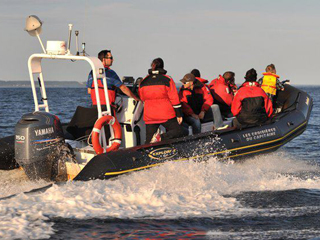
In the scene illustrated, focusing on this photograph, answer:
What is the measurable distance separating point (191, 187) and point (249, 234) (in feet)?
4.22

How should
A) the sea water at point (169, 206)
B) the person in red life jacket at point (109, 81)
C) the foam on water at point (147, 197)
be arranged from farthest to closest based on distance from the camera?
the person in red life jacket at point (109, 81)
the foam on water at point (147, 197)
the sea water at point (169, 206)

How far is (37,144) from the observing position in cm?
501

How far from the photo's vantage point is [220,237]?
13.2 feet

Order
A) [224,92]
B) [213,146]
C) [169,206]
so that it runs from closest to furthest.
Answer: [169,206]
[213,146]
[224,92]

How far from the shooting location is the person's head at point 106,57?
5.86 metres

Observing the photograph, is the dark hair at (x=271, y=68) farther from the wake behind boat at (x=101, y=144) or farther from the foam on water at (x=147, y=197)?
the foam on water at (x=147, y=197)

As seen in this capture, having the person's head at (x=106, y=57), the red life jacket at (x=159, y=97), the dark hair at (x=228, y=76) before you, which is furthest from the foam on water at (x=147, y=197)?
the dark hair at (x=228, y=76)

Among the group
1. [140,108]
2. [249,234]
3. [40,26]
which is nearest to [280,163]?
[140,108]

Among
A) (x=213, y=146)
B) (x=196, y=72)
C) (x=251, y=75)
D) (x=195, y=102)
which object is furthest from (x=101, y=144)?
(x=196, y=72)

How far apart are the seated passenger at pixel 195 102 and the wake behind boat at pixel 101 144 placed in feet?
0.59

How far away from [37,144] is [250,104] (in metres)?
3.22

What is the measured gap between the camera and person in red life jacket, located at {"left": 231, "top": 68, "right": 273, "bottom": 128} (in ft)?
22.5

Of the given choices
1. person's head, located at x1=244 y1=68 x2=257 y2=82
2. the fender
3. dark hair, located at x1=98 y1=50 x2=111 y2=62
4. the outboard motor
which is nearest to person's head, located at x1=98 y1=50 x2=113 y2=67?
dark hair, located at x1=98 y1=50 x2=111 y2=62

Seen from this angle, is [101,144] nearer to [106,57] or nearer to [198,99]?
[106,57]
